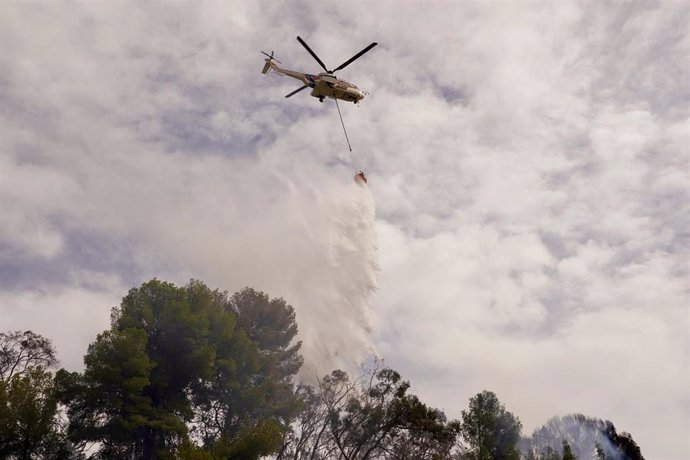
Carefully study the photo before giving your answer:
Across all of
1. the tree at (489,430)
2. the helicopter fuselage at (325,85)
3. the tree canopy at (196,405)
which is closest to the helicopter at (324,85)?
the helicopter fuselage at (325,85)

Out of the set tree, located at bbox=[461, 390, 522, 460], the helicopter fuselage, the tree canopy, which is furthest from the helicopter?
tree, located at bbox=[461, 390, 522, 460]

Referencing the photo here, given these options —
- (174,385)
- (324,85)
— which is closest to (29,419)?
(174,385)

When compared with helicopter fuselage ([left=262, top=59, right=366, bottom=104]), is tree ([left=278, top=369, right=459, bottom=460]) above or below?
below

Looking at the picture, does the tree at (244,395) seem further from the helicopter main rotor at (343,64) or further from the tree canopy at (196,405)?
the helicopter main rotor at (343,64)

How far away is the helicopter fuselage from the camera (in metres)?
37.3

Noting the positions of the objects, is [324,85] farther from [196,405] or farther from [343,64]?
[196,405]

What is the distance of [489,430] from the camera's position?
43531 mm

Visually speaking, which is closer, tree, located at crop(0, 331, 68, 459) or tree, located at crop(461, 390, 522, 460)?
tree, located at crop(0, 331, 68, 459)

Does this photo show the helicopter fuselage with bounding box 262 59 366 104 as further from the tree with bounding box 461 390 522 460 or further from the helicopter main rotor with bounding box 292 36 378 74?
the tree with bounding box 461 390 522 460

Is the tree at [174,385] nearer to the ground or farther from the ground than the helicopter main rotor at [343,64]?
nearer to the ground

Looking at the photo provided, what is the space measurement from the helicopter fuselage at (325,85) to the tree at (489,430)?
Result: 28.2 meters

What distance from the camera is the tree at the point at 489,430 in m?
43.2

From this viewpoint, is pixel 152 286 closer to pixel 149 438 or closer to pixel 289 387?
pixel 149 438

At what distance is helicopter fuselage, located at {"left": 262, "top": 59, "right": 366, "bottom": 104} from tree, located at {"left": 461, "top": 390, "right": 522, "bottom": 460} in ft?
92.5
